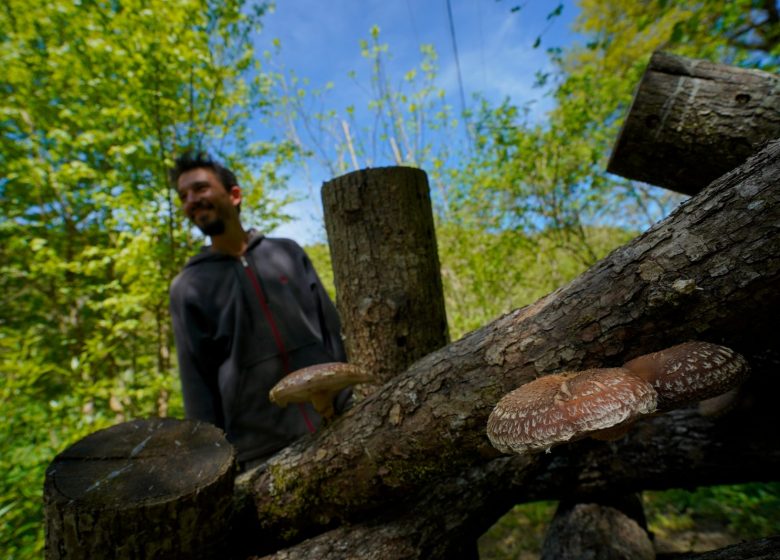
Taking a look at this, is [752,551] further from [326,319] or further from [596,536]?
[326,319]

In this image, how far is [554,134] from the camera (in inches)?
265

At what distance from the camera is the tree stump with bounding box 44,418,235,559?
4.81ft

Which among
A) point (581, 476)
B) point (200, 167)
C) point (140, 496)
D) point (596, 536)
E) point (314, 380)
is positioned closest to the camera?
point (140, 496)

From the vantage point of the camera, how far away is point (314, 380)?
1.71 m

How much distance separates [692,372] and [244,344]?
2.89 metres

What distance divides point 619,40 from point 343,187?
32.0ft

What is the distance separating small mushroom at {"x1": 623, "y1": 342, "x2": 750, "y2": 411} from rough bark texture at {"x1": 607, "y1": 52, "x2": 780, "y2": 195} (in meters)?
1.72

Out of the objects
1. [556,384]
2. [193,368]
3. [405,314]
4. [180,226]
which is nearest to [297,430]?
[193,368]

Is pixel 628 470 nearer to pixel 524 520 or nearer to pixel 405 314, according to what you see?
pixel 405 314

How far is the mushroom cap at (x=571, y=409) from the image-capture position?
3.30ft

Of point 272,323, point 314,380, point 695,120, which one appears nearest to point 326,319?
point 272,323

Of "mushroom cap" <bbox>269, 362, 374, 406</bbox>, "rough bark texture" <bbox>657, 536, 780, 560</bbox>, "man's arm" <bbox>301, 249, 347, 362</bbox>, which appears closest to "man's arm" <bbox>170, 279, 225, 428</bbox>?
"man's arm" <bbox>301, 249, 347, 362</bbox>

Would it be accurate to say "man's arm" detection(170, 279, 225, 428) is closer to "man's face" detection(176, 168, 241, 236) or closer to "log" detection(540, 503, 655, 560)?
"man's face" detection(176, 168, 241, 236)

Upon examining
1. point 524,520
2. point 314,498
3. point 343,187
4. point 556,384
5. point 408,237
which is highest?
point 343,187
